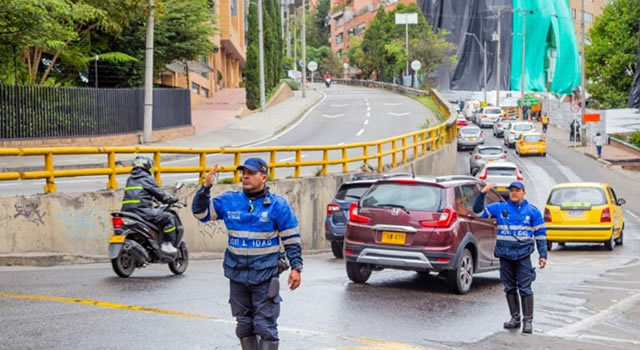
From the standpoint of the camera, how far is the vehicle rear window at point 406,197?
12.2 meters

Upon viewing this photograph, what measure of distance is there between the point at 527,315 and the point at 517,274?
50cm

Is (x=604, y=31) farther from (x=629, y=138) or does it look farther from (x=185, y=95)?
(x=185, y=95)

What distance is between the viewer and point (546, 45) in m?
100

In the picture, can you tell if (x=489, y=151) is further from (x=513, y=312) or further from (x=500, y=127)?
(x=513, y=312)

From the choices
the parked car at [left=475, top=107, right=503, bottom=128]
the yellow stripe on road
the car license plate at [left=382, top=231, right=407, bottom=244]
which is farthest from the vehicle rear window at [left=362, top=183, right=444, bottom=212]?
the parked car at [left=475, top=107, right=503, bottom=128]

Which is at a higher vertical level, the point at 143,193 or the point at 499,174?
the point at 143,193

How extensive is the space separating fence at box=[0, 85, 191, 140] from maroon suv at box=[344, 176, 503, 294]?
1757 centimetres

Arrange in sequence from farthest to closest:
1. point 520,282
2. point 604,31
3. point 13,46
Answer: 1. point 604,31
2. point 13,46
3. point 520,282

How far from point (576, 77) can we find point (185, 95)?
223 ft

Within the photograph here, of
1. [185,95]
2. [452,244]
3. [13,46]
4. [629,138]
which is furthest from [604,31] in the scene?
[452,244]

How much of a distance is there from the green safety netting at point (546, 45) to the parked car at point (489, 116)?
26193 millimetres

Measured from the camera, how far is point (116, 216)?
1135cm

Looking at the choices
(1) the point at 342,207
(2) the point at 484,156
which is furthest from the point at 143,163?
(2) the point at 484,156

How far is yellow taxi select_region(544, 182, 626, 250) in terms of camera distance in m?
20.4
